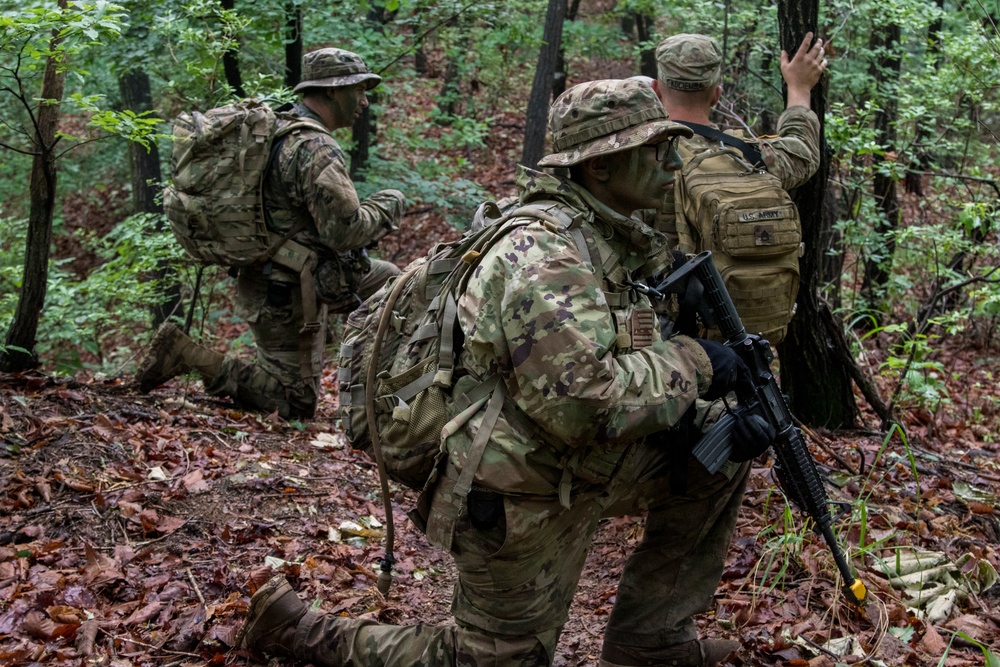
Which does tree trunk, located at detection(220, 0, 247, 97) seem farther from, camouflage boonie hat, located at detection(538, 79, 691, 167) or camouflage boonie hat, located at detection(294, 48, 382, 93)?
camouflage boonie hat, located at detection(538, 79, 691, 167)

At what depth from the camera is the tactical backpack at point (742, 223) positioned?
13.6 feet

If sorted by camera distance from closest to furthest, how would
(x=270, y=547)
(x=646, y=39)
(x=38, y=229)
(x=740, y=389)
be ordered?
(x=740, y=389) → (x=270, y=547) → (x=38, y=229) → (x=646, y=39)

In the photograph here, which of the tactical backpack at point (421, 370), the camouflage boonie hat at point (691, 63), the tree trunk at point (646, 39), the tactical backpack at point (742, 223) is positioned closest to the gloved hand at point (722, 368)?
the tactical backpack at point (421, 370)

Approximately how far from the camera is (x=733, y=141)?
4.28 m

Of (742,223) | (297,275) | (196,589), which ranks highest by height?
(742,223)

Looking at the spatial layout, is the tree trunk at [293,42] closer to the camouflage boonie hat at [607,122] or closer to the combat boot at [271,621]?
the camouflage boonie hat at [607,122]

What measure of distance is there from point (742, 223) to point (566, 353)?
6.44 feet

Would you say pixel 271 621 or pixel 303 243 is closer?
pixel 271 621

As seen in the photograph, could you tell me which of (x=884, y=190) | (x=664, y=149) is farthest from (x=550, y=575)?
(x=884, y=190)

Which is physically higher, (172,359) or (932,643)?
(932,643)

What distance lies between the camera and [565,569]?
3102mm

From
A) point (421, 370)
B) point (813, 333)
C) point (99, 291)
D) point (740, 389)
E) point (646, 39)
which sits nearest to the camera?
point (421, 370)

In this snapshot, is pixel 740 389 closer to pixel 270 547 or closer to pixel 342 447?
pixel 270 547

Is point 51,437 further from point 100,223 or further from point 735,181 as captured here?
point 100,223
